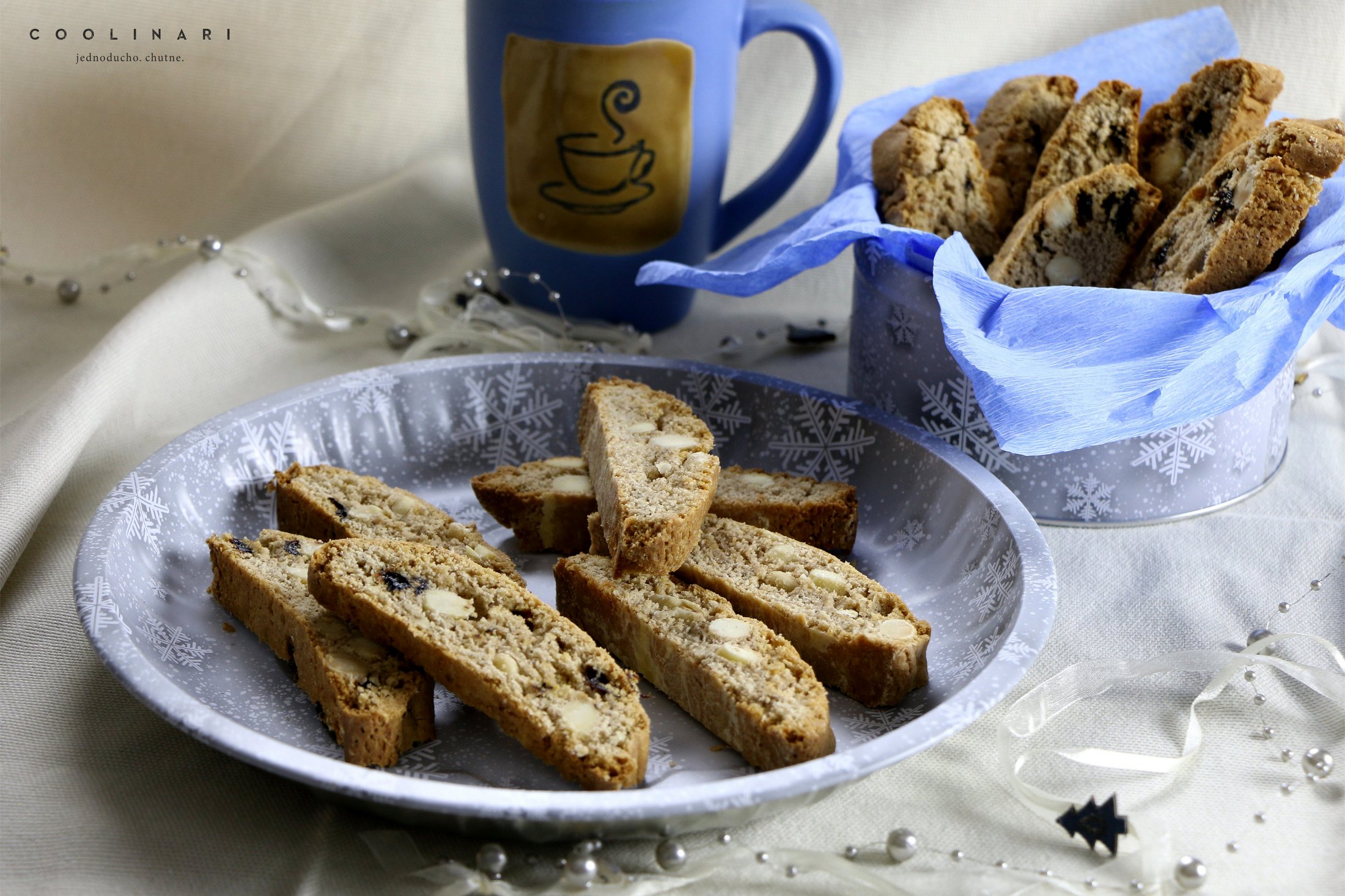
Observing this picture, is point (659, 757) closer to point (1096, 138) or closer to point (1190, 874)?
point (1190, 874)

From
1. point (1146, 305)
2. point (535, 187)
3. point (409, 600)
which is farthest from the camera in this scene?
point (535, 187)

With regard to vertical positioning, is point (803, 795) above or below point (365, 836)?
above

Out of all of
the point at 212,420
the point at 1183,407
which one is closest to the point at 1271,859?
the point at 1183,407

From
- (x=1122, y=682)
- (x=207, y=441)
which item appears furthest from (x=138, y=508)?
(x=1122, y=682)

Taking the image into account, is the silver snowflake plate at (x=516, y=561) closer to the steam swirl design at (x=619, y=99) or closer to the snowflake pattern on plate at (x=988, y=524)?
the snowflake pattern on plate at (x=988, y=524)

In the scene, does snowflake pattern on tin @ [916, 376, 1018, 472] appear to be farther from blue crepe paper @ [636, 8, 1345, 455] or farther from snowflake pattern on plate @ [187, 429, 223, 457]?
snowflake pattern on plate @ [187, 429, 223, 457]

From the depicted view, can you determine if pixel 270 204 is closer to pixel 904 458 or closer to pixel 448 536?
pixel 448 536

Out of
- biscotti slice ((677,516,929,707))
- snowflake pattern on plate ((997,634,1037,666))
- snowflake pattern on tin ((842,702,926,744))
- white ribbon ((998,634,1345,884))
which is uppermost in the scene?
snowflake pattern on plate ((997,634,1037,666))

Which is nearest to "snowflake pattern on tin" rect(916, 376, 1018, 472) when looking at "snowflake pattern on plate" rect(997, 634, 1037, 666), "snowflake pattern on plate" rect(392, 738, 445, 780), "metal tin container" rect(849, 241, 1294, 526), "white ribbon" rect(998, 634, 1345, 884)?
"metal tin container" rect(849, 241, 1294, 526)
